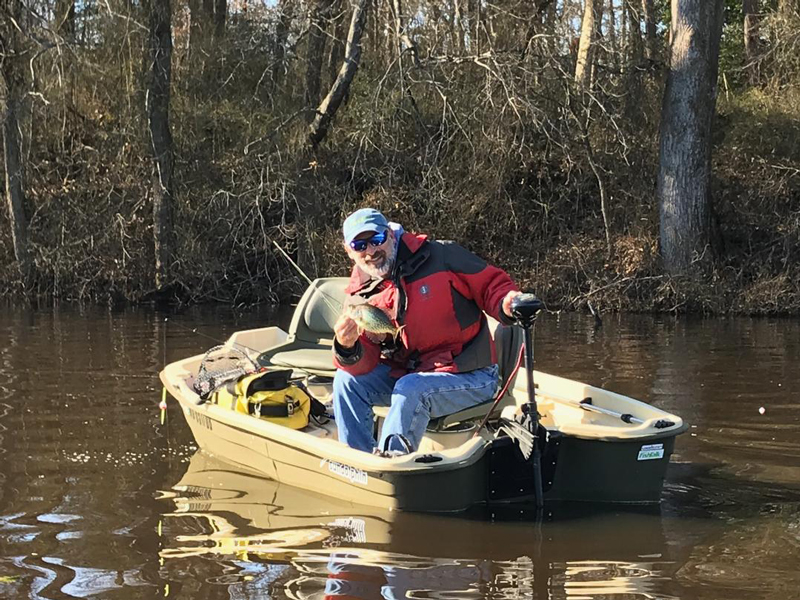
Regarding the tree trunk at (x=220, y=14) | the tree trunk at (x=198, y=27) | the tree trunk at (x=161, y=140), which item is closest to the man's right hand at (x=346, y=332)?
the tree trunk at (x=161, y=140)

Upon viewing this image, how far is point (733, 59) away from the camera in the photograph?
61.9 feet

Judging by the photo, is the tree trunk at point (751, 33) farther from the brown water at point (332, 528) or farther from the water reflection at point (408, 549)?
the water reflection at point (408, 549)

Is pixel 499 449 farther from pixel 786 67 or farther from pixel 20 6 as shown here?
pixel 786 67

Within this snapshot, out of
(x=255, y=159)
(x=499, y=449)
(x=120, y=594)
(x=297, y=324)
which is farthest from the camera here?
(x=255, y=159)

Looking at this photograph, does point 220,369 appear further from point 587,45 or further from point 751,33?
point 751,33

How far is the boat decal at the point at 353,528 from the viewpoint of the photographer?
4.71 m

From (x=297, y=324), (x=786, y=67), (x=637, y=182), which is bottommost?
(x=297, y=324)

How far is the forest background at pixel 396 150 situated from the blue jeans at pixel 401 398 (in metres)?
8.72

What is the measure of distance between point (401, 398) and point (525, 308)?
76cm

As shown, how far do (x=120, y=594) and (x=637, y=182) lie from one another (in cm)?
1268

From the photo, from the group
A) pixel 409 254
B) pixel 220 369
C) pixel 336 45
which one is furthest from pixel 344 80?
pixel 409 254

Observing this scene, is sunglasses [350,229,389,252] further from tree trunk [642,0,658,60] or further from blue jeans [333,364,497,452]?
tree trunk [642,0,658,60]

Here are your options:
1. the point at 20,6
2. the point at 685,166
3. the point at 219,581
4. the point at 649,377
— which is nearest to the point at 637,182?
the point at 685,166

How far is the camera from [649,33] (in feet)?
51.8
